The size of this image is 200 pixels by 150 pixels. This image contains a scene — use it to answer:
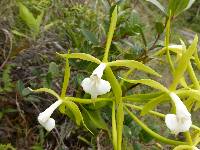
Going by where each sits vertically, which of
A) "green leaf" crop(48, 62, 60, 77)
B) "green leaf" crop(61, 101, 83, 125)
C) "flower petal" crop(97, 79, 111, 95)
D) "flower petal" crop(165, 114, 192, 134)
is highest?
"green leaf" crop(48, 62, 60, 77)

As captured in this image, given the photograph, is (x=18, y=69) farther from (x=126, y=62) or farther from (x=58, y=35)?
(x=126, y=62)

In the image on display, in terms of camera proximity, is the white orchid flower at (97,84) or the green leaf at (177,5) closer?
the white orchid flower at (97,84)

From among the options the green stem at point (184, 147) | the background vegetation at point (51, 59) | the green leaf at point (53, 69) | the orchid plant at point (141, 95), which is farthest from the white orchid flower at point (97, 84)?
the green leaf at point (53, 69)

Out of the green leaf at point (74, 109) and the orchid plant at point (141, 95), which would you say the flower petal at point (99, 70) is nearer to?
the orchid plant at point (141, 95)

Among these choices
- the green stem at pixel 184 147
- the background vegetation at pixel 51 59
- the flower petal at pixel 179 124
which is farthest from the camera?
the background vegetation at pixel 51 59

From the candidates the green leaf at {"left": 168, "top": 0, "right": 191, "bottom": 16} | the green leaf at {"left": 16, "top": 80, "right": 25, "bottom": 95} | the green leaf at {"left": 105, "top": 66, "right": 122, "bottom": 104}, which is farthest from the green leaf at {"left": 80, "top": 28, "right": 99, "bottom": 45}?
the green leaf at {"left": 105, "top": 66, "right": 122, "bottom": 104}

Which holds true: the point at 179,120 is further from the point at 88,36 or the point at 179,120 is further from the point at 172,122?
the point at 88,36

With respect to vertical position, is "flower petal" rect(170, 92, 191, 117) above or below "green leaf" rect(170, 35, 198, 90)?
→ below

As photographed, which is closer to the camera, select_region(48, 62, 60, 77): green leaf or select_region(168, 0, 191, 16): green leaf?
select_region(168, 0, 191, 16): green leaf

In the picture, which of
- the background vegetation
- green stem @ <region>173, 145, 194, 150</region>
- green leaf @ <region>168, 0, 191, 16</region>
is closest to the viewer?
green stem @ <region>173, 145, 194, 150</region>

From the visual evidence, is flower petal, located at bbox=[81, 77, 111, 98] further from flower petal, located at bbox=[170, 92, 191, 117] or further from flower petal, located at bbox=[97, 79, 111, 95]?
flower petal, located at bbox=[170, 92, 191, 117]

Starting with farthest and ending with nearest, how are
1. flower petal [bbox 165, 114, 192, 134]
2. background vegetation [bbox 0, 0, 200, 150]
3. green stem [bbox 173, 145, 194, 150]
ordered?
background vegetation [bbox 0, 0, 200, 150] < green stem [bbox 173, 145, 194, 150] < flower petal [bbox 165, 114, 192, 134]

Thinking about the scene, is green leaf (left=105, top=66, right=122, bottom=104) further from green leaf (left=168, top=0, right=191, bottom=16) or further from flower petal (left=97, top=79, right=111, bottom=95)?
green leaf (left=168, top=0, right=191, bottom=16)

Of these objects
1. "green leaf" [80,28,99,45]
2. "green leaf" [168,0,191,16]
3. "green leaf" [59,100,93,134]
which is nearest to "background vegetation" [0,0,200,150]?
"green leaf" [80,28,99,45]
